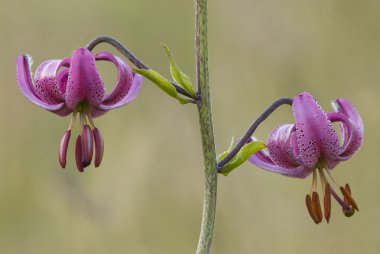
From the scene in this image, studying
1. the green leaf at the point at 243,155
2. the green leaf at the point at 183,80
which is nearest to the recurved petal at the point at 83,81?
the green leaf at the point at 183,80

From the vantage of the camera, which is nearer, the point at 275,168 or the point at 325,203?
the point at 325,203

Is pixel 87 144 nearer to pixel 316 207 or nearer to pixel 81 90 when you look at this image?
pixel 81 90

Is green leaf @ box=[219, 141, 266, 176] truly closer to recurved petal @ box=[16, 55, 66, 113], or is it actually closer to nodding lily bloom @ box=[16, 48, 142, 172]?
nodding lily bloom @ box=[16, 48, 142, 172]

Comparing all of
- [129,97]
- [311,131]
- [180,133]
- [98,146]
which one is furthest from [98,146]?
[180,133]

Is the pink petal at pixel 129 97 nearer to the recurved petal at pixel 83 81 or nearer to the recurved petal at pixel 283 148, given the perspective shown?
the recurved petal at pixel 83 81

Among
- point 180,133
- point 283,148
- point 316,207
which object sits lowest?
point 316,207

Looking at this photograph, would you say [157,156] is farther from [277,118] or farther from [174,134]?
[277,118]
